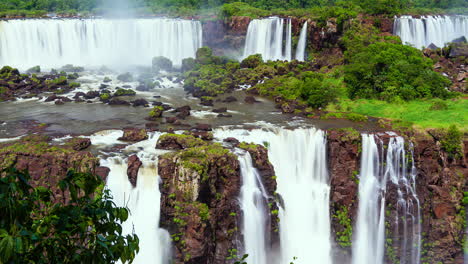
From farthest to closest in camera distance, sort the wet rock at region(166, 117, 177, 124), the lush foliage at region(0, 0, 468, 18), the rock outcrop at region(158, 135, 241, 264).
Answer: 1. the lush foliage at region(0, 0, 468, 18)
2. the wet rock at region(166, 117, 177, 124)
3. the rock outcrop at region(158, 135, 241, 264)

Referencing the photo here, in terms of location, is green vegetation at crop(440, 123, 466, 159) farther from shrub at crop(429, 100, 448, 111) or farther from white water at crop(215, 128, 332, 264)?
white water at crop(215, 128, 332, 264)

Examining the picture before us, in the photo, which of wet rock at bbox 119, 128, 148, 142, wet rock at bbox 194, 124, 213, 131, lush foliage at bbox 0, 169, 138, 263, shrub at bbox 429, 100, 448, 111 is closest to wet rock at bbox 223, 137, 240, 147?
wet rock at bbox 194, 124, 213, 131

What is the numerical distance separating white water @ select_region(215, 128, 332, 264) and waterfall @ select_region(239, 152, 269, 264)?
888 mm

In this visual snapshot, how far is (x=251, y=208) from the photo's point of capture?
51.4ft

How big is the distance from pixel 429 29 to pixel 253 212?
31598 mm

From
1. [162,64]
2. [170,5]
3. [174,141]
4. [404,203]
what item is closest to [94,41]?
[162,64]

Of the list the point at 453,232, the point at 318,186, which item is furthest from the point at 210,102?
the point at 453,232

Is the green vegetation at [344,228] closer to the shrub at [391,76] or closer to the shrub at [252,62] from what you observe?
the shrub at [391,76]

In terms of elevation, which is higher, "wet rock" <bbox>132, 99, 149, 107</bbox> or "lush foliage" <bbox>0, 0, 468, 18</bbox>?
"lush foliage" <bbox>0, 0, 468, 18</bbox>

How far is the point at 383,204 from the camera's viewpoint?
689 inches

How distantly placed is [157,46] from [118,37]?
150 inches

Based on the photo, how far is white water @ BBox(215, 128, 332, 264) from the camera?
1683 centimetres

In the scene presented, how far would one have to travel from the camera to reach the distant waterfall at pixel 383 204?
17.1 metres

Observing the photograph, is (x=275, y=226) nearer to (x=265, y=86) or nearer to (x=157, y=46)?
(x=265, y=86)
